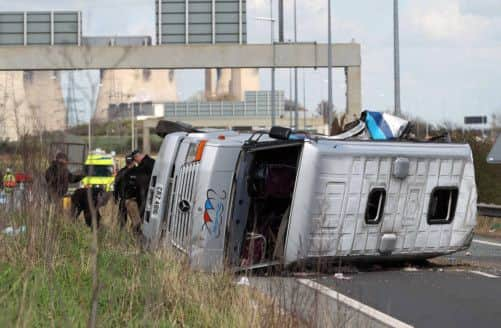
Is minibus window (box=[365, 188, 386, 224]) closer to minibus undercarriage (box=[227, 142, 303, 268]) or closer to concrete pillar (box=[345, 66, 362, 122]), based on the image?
minibus undercarriage (box=[227, 142, 303, 268])

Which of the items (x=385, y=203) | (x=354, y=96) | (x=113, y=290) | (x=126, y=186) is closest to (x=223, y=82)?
(x=354, y=96)

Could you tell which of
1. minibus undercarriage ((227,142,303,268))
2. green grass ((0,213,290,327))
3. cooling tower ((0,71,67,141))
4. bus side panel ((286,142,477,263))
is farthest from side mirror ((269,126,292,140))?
cooling tower ((0,71,67,141))

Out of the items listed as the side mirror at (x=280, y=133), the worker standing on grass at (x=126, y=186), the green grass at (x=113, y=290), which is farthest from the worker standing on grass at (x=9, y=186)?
the worker standing on grass at (x=126, y=186)

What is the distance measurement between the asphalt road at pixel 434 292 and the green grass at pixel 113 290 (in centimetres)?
102

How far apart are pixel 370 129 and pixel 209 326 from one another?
7.28 m

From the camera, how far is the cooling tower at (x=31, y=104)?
8.89 m

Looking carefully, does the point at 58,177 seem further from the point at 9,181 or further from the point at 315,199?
the point at 315,199

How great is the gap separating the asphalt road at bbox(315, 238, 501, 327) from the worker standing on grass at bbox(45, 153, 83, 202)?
342 cm

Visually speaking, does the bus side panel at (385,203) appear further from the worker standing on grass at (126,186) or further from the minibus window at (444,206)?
the worker standing on grass at (126,186)

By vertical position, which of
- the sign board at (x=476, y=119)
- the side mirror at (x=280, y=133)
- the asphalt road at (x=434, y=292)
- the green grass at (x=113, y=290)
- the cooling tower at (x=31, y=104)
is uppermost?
the cooling tower at (x=31, y=104)

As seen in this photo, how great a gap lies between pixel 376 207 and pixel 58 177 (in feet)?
13.3

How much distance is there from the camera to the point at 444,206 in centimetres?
1490

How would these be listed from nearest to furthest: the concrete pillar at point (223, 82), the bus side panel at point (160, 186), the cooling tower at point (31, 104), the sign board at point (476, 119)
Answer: the cooling tower at point (31, 104) < the bus side panel at point (160, 186) < the sign board at point (476, 119) < the concrete pillar at point (223, 82)

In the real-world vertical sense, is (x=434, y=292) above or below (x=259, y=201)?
below
